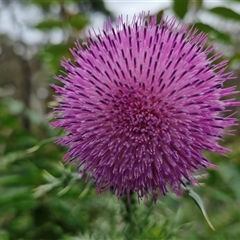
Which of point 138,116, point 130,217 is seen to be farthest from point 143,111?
point 130,217

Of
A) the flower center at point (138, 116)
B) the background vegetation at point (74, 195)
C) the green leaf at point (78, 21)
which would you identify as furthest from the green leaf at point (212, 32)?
the flower center at point (138, 116)

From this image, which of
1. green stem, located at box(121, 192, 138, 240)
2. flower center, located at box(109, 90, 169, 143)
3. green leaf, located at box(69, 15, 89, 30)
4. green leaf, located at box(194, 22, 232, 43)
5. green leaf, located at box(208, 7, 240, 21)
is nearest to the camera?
flower center, located at box(109, 90, 169, 143)

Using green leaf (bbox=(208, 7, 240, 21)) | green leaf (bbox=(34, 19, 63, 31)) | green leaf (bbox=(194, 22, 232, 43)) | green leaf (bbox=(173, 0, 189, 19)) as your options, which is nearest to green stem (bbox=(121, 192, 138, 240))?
green leaf (bbox=(194, 22, 232, 43))

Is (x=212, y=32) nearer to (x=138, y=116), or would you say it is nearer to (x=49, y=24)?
(x=49, y=24)

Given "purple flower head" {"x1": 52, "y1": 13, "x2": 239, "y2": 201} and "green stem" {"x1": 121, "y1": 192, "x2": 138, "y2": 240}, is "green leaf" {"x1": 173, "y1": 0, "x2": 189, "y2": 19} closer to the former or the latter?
"purple flower head" {"x1": 52, "y1": 13, "x2": 239, "y2": 201}

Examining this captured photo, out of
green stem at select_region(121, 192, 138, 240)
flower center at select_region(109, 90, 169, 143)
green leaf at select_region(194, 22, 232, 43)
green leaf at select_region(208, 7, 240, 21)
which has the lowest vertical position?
green stem at select_region(121, 192, 138, 240)
